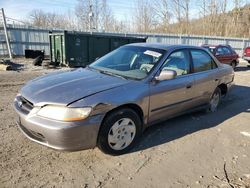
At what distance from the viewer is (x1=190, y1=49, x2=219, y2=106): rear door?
4952 millimetres

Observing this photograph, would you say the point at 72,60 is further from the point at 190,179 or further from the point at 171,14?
the point at 171,14

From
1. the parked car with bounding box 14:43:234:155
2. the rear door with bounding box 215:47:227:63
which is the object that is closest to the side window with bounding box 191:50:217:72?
the parked car with bounding box 14:43:234:155

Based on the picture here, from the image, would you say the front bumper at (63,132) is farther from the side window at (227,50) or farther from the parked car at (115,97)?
the side window at (227,50)

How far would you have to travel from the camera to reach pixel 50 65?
534 inches

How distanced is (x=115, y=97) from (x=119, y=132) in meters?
0.55

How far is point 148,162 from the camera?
11.7 feet

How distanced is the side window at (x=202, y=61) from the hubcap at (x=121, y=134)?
6.67ft

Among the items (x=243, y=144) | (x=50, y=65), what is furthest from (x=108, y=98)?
(x=50, y=65)

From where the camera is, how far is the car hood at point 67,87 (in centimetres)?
320

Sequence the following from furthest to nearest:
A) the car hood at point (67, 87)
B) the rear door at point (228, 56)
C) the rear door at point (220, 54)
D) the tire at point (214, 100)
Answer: the rear door at point (228, 56) → the rear door at point (220, 54) → the tire at point (214, 100) → the car hood at point (67, 87)

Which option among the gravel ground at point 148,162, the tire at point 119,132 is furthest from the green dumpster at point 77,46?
the tire at point 119,132

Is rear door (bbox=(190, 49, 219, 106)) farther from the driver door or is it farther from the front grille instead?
the front grille

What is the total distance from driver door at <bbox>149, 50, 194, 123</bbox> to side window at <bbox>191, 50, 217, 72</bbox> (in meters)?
0.24

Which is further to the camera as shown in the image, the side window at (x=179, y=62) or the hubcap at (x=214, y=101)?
the hubcap at (x=214, y=101)
